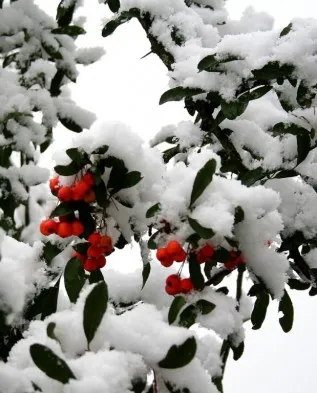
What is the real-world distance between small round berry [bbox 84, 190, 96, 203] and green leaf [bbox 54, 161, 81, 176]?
0.06m

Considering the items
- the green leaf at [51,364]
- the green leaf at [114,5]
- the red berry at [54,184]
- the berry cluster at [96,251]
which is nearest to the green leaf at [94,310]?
the green leaf at [51,364]

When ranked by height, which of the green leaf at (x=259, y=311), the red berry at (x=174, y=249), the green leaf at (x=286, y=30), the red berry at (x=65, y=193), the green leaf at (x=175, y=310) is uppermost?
the green leaf at (x=286, y=30)

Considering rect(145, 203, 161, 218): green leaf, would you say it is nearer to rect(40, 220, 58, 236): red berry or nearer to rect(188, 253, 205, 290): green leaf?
rect(188, 253, 205, 290): green leaf

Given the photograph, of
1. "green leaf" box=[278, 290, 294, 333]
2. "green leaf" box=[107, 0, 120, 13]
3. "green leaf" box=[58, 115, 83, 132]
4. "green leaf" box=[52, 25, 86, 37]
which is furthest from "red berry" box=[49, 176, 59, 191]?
"green leaf" box=[52, 25, 86, 37]

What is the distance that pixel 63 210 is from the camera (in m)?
1.19

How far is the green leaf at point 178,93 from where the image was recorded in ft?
4.54

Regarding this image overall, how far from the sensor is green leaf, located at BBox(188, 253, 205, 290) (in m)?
1.14

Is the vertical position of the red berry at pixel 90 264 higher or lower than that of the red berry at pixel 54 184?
lower

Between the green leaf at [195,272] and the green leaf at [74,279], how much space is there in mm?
274

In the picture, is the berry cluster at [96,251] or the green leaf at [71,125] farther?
the green leaf at [71,125]

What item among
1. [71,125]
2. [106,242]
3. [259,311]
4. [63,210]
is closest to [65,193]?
[63,210]

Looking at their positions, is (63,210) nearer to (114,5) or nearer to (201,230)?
(201,230)

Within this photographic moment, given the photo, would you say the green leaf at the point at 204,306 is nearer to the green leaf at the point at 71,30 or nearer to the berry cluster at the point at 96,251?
the berry cluster at the point at 96,251

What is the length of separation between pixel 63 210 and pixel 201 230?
0.34m
